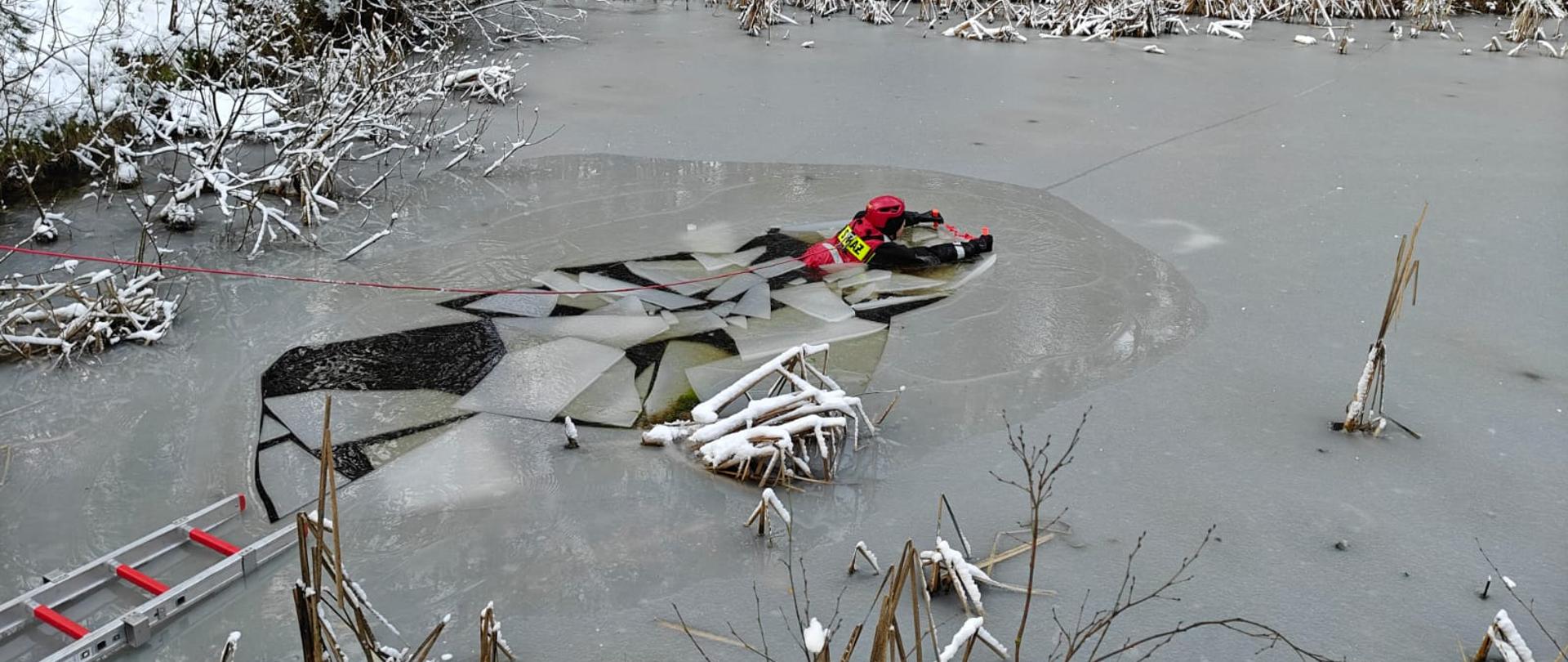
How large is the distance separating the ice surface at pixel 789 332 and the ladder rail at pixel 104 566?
156 centimetres

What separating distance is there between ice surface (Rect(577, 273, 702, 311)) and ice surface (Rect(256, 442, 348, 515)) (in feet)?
4.40

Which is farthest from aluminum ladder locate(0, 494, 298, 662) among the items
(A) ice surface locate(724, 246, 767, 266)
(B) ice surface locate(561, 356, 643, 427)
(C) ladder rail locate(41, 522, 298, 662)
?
(A) ice surface locate(724, 246, 767, 266)

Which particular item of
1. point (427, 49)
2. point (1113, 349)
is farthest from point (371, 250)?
point (427, 49)

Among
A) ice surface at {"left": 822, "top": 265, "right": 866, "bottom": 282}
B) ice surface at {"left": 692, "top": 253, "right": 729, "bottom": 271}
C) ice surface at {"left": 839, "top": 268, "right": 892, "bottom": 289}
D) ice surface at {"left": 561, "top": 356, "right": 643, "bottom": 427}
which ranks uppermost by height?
ice surface at {"left": 692, "top": 253, "right": 729, "bottom": 271}

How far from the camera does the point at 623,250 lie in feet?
14.8

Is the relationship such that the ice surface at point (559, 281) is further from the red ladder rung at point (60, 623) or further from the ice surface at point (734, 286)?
the red ladder rung at point (60, 623)

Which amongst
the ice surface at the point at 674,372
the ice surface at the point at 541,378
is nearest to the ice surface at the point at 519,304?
the ice surface at the point at 541,378

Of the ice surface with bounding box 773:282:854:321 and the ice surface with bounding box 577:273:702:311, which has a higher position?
the ice surface with bounding box 577:273:702:311

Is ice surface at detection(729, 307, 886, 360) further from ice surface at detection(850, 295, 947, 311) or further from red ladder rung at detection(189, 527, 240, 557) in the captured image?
red ladder rung at detection(189, 527, 240, 557)

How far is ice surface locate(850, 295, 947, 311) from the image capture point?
13.4ft

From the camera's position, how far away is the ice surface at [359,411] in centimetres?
311

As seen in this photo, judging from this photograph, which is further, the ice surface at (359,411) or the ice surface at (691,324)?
the ice surface at (691,324)

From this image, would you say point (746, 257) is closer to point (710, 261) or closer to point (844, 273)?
point (710, 261)

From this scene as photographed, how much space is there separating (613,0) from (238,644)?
8610 mm
